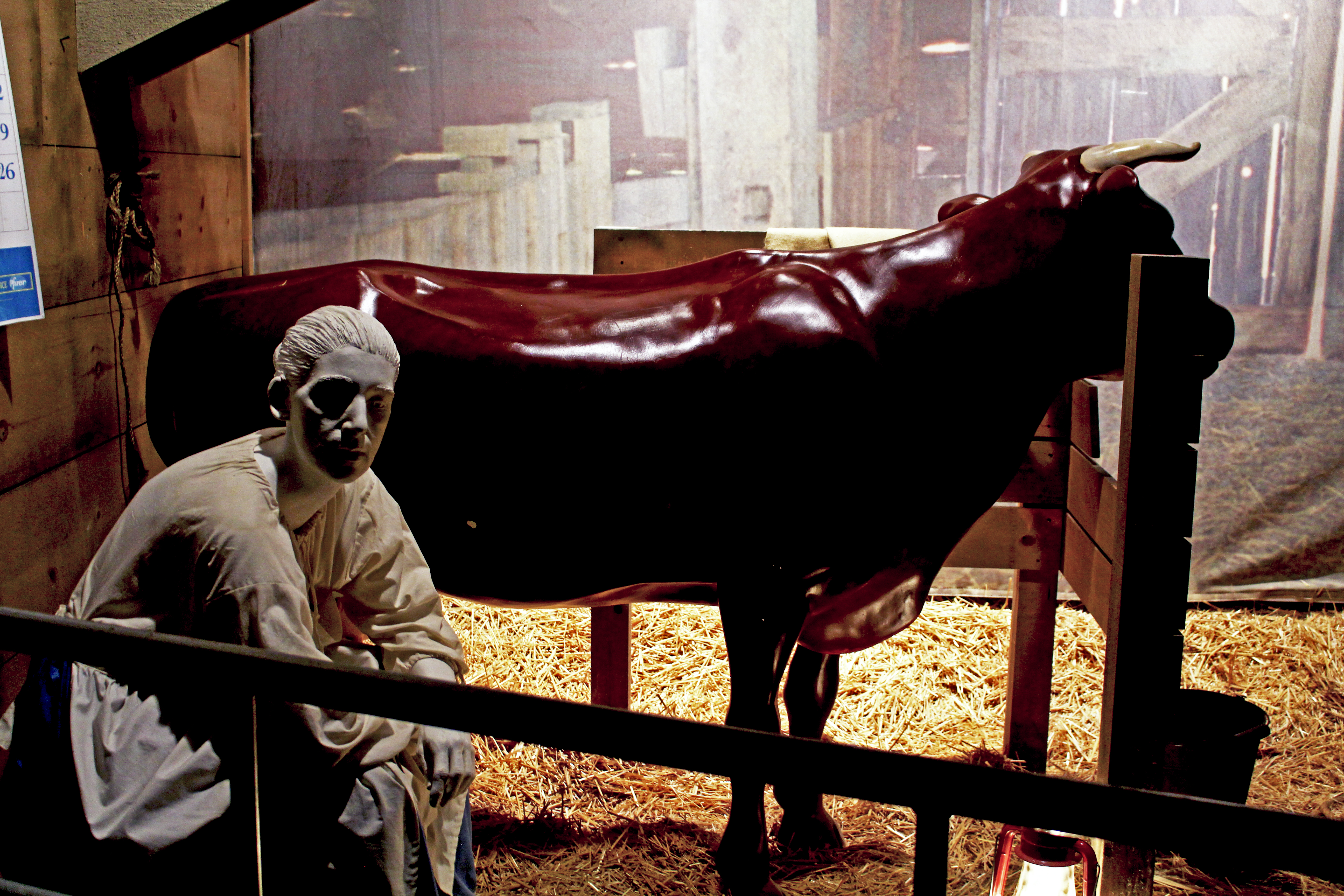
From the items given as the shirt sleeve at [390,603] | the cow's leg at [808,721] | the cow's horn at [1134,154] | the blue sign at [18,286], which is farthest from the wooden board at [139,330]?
the cow's horn at [1134,154]

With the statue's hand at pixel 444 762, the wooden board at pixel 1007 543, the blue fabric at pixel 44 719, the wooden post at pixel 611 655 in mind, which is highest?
the blue fabric at pixel 44 719

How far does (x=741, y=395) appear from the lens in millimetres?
2059

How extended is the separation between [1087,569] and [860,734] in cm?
91

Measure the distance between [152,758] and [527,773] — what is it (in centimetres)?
166

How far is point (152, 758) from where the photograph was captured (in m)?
1.35

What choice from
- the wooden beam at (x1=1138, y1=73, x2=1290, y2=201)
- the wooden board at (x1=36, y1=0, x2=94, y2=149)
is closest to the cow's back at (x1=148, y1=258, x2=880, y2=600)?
the wooden board at (x1=36, y1=0, x2=94, y2=149)

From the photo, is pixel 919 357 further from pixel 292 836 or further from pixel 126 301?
pixel 126 301

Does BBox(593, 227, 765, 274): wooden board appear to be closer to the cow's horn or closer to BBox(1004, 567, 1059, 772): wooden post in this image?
the cow's horn

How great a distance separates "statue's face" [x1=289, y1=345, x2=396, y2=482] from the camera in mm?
1381

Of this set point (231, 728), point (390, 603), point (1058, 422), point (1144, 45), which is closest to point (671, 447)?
point (390, 603)

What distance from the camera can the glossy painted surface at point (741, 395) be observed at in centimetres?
206

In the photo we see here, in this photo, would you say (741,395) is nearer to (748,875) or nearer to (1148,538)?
(1148,538)

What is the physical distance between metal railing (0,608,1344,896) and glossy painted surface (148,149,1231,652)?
3.19ft

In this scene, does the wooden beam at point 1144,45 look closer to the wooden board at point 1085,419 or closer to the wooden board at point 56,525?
the wooden board at point 1085,419
